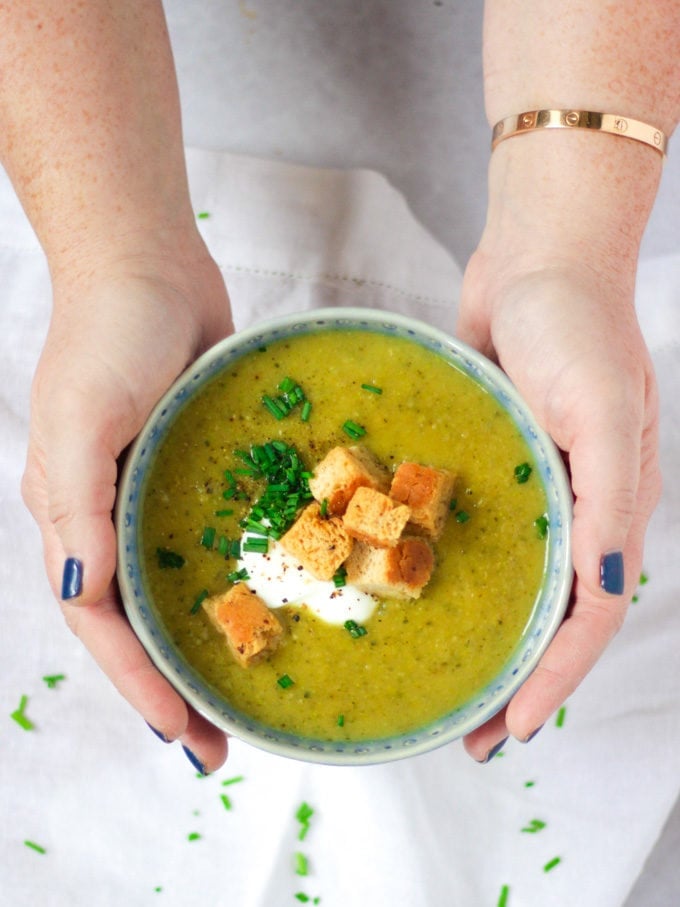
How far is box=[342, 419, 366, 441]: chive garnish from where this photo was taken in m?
1.79

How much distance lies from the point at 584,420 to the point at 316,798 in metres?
1.19

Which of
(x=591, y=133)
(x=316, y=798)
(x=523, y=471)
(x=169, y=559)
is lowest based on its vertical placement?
(x=316, y=798)

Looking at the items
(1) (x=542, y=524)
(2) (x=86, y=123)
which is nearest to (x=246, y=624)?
(1) (x=542, y=524)

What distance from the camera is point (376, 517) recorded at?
1.70m

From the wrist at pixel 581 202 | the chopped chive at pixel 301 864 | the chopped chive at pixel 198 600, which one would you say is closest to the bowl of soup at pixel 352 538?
the chopped chive at pixel 198 600

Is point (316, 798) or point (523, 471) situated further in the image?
point (316, 798)

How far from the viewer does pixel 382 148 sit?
9.20 ft

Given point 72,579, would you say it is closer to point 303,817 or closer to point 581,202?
point 303,817

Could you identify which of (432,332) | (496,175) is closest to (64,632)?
(432,332)

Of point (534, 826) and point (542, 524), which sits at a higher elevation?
point (542, 524)

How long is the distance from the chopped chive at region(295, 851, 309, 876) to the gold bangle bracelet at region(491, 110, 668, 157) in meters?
1.74

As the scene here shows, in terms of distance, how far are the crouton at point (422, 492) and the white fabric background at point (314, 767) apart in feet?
3.06

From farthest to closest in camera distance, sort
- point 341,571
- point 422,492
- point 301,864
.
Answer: point 301,864, point 341,571, point 422,492

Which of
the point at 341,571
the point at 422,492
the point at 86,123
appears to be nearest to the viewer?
the point at 422,492
